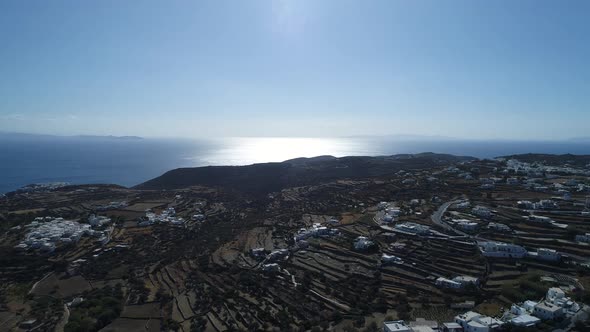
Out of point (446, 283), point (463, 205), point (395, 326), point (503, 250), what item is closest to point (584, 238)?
point (503, 250)

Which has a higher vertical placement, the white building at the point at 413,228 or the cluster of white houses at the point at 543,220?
the cluster of white houses at the point at 543,220

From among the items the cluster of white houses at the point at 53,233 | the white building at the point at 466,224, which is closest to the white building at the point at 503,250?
the white building at the point at 466,224

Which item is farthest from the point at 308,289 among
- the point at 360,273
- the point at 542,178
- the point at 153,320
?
the point at 542,178

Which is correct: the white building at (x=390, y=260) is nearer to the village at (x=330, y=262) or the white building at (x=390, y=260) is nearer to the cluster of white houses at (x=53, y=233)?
the village at (x=330, y=262)

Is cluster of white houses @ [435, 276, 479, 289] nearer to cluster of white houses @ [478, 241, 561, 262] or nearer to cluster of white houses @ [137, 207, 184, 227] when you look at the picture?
cluster of white houses @ [478, 241, 561, 262]

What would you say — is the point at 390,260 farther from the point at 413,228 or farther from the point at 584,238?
the point at 584,238

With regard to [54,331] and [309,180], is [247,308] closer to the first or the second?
[54,331]
